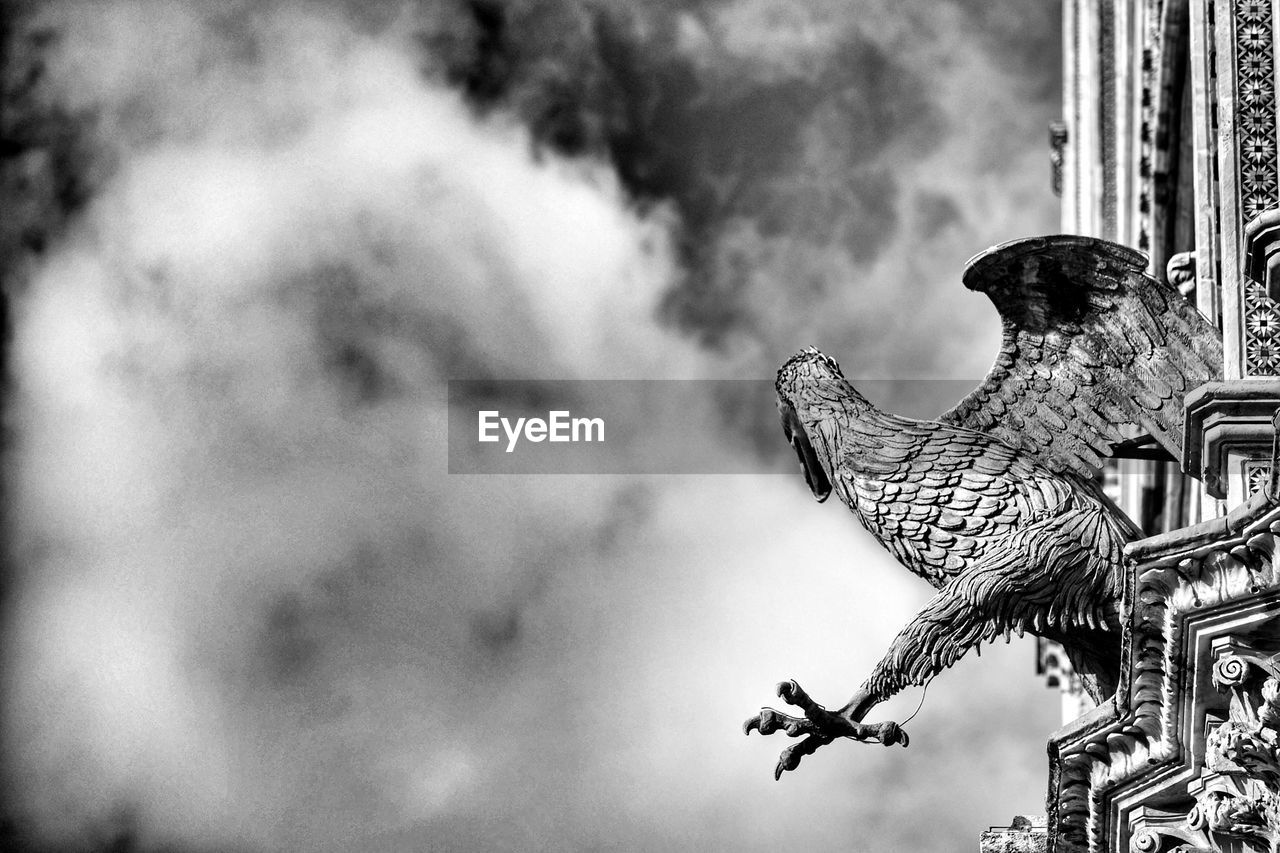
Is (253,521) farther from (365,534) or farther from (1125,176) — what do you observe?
(1125,176)

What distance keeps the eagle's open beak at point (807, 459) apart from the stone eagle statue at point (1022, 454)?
17mm

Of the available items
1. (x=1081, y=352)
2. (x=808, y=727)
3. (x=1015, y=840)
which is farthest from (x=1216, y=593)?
(x=1081, y=352)

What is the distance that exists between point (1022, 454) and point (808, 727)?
9.71ft

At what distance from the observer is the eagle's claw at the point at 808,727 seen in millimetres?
13188

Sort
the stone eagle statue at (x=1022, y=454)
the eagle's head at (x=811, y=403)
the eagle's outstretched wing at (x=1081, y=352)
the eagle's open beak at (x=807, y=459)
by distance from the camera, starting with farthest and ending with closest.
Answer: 1. the eagle's open beak at (x=807, y=459)
2. the eagle's head at (x=811, y=403)
3. the eagle's outstretched wing at (x=1081, y=352)
4. the stone eagle statue at (x=1022, y=454)

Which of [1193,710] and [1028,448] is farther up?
[1028,448]

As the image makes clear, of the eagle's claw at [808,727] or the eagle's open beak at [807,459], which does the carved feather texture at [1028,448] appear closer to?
the eagle's open beak at [807,459]

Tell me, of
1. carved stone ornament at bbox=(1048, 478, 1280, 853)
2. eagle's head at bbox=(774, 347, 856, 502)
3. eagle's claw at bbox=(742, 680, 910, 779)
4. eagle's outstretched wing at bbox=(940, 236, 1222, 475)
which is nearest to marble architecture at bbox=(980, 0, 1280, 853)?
carved stone ornament at bbox=(1048, 478, 1280, 853)

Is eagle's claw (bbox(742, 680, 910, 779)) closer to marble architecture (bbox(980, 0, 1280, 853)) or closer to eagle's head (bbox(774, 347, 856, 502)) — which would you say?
marble architecture (bbox(980, 0, 1280, 853))

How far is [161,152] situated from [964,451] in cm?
1953

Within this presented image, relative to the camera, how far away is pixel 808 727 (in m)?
13.4

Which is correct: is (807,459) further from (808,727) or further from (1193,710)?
(1193,710)

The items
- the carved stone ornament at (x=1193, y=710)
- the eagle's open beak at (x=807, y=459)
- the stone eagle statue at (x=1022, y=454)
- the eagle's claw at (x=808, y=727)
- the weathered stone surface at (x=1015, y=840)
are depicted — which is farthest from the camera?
the eagle's open beak at (x=807, y=459)

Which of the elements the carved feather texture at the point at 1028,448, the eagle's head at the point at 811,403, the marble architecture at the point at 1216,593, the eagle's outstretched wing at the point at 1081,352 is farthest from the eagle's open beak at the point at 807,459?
the marble architecture at the point at 1216,593
